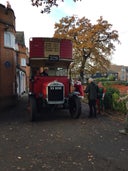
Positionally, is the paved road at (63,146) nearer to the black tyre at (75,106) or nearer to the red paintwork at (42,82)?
the black tyre at (75,106)

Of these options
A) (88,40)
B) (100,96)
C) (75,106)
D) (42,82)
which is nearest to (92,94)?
(75,106)

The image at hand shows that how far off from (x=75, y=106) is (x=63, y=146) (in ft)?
19.9

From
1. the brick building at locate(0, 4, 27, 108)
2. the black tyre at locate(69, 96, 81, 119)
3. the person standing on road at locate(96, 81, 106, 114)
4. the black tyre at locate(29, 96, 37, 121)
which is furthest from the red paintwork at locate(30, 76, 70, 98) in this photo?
the brick building at locate(0, 4, 27, 108)

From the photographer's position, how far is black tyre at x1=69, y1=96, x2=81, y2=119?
14.4 m

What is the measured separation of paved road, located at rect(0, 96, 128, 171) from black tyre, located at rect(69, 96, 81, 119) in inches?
28.2

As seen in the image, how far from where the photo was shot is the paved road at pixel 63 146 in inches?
284

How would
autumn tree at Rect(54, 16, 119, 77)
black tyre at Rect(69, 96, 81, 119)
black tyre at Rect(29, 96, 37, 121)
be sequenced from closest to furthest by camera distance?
black tyre at Rect(29, 96, 37, 121) → black tyre at Rect(69, 96, 81, 119) → autumn tree at Rect(54, 16, 119, 77)

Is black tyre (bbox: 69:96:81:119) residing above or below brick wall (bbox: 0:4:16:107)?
below

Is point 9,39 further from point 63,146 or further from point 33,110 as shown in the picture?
point 63,146

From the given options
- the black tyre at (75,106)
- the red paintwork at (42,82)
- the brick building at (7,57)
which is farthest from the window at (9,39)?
the black tyre at (75,106)

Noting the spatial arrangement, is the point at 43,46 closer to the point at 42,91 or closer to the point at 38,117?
the point at 42,91

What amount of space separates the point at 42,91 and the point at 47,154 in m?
6.82

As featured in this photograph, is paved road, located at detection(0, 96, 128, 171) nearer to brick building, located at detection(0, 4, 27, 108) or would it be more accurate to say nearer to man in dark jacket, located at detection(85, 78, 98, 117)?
man in dark jacket, located at detection(85, 78, 98, 117)

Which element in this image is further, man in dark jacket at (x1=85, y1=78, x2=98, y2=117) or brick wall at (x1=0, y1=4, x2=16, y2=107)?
brick wall at (x1=0, y1=4, x2=16, y2=107)
